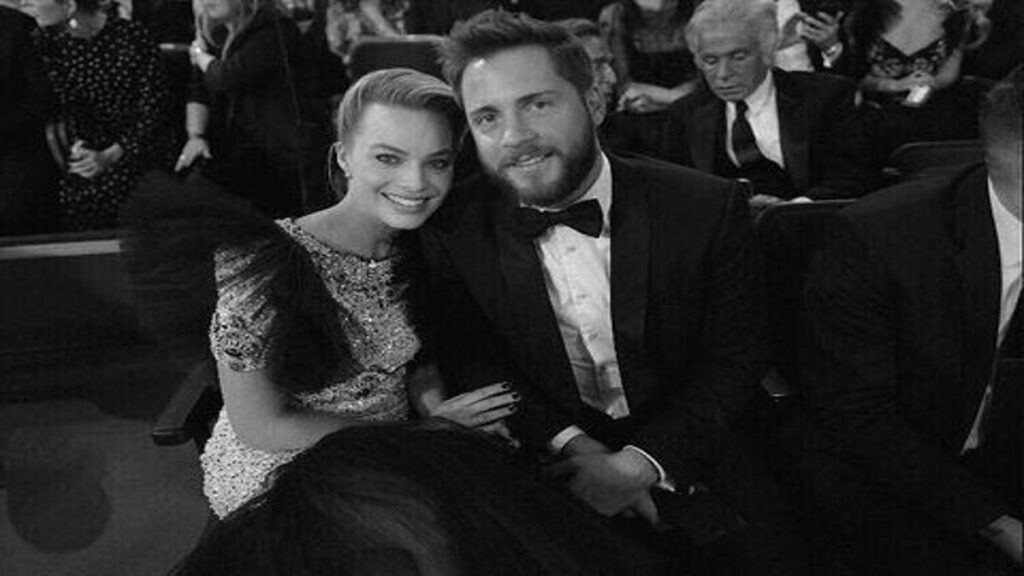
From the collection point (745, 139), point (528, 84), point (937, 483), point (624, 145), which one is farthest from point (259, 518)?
point (624, 145)

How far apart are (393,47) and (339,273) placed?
1442 mm

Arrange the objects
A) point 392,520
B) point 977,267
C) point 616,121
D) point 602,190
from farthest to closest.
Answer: point 616,121 < point 602,190 < point 977,267 < point 392,520

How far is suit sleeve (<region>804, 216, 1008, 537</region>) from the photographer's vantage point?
2.09 feet

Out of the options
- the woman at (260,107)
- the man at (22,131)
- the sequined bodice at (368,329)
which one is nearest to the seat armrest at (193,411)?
the sequined bodice at (368,329)

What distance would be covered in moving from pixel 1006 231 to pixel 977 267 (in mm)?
74

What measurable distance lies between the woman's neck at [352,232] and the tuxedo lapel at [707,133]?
0.55 meters

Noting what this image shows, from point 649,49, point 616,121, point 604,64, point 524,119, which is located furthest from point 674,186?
point 649,49

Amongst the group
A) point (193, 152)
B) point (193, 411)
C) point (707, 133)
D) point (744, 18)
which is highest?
point (744, 18)

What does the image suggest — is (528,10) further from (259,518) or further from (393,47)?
(259,518)

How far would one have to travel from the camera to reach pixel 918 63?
58cm

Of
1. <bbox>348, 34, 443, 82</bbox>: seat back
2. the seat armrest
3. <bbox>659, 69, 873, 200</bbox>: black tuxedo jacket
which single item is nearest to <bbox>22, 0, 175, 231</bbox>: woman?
<bbox>348, 34, 443, 82</bbox>: seat back

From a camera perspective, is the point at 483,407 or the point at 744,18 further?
the point at 744,18

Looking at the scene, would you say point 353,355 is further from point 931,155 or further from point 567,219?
point 931,155

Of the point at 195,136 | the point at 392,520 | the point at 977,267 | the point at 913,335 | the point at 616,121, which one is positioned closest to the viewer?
the point at 392,520
